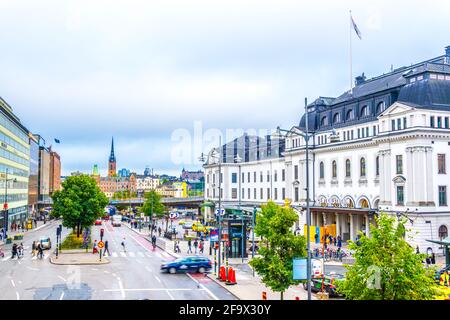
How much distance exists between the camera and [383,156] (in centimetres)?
5769

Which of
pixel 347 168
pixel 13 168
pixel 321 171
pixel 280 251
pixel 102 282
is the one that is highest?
pixel 13 168

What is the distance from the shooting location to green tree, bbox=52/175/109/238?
195 feet

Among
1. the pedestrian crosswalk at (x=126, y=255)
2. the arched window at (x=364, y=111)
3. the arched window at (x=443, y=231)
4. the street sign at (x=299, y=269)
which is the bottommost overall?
the pedestrian crosswalk at (x=126, y=255)

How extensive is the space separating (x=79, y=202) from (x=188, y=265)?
2604 cm

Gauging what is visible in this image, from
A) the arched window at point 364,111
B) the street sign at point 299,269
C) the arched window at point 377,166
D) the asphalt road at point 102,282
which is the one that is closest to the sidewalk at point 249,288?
the asphalt road at point 102,282

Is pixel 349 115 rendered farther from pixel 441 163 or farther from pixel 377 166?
pixel 441 163

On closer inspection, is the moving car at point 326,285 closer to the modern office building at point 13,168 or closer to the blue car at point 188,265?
the blue car at point 188,265

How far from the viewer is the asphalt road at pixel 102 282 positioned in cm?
2812

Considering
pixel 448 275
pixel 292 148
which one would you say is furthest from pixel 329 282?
pixel 292 148

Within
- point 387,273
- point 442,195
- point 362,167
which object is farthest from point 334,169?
point 387,273

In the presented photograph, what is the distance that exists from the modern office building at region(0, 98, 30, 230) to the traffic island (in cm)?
2630

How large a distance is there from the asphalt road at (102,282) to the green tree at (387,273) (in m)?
12.2

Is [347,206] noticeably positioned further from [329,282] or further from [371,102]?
[329,282]
